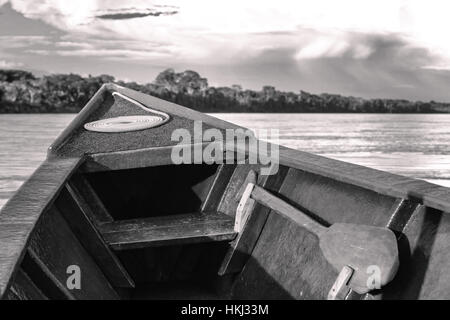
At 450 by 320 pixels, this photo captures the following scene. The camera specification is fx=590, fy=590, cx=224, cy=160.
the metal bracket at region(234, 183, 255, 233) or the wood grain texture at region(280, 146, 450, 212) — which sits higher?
the wood grain texture at region(280, 146, 450, 212)

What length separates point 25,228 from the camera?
2.53 m

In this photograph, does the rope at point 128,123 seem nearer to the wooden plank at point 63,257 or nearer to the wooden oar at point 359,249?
the wooden plank at point 63,257

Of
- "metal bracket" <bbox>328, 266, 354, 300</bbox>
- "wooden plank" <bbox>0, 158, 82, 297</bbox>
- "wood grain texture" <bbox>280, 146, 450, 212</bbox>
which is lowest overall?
"metal bracket" <bbox>328, 266, 354, 300</bbox>

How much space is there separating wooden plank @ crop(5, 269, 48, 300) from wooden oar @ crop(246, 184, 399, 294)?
128 centimetres

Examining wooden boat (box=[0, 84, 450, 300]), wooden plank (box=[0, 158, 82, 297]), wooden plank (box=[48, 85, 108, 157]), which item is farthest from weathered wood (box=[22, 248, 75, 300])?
wooden plank (box=[48, 85, 108, 157])

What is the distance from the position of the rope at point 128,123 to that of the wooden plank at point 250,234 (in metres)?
1.20

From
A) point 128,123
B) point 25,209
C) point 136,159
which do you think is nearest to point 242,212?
point 136,159

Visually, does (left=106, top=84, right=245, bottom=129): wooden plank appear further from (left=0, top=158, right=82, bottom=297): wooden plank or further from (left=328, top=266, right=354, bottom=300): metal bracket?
(left=328, top=266, right=354, bottom=300): metal bracket

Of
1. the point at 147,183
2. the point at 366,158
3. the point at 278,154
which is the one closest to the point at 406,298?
the point at 278,154

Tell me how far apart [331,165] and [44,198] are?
1.46 m

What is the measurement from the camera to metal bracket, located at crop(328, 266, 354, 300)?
258 centimetres

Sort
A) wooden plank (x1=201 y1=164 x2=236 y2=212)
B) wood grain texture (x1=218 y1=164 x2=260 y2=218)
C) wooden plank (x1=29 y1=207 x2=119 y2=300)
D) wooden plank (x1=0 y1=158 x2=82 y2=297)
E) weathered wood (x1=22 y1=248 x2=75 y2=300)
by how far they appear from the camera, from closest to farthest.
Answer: wooden plank (x1=0 y1=158 x2=82 y2=297) < weathered wood (x1=22 y1=248 x2=75 y2=300) < wooden plank (x1=29 y1=207 x2=119 y2=300) < wood grain texture (x1=218 y1=164 x2=260 y2=218) < wooden plank (x1=201 y1=164 x2=236 y2=212)

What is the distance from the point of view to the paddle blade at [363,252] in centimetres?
242

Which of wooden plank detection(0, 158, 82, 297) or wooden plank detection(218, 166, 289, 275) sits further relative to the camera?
wooden plank detection(218, 166, 289, 275)
